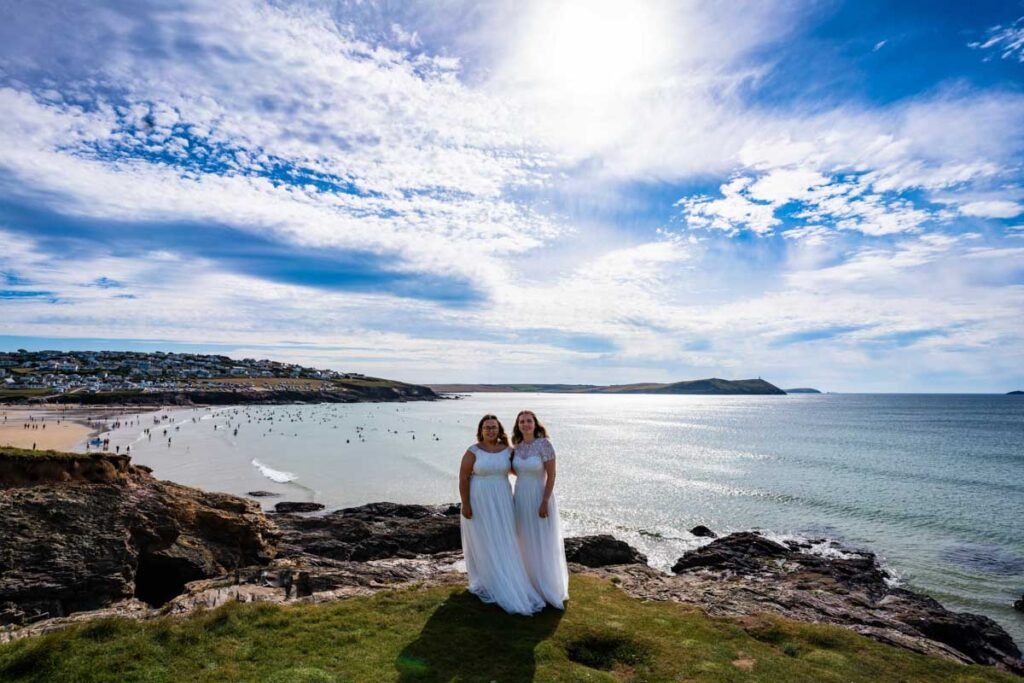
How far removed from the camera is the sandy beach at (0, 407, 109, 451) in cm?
6550

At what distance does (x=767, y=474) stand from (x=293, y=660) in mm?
58736

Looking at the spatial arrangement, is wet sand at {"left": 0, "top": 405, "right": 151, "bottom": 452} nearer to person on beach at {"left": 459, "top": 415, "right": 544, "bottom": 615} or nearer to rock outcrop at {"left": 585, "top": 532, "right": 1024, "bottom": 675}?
person on beach at {"left": 459, "top": 415, "right": 544, "bottom": 615}

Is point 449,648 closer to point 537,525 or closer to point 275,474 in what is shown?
point 537,525

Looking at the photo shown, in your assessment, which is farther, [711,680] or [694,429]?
[694,429]

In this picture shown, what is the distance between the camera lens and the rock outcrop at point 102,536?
13.1m

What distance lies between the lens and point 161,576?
1600 cm

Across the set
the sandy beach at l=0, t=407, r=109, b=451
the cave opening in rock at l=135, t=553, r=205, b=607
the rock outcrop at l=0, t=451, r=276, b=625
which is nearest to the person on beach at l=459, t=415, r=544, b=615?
the rock outcrop at l=0, t=451, r=276, b=625

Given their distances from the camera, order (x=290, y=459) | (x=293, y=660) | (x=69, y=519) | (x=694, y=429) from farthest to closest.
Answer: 1. (x=694, y=429)
2. (x=290, y=459)
3. (x=69, y=519)
4. (x=293, y=660)

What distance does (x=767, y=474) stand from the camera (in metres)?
58.5

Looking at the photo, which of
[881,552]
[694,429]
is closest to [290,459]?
[881,552]

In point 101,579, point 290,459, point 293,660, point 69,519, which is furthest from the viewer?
point 290,459

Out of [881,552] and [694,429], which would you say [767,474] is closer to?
[881,552]

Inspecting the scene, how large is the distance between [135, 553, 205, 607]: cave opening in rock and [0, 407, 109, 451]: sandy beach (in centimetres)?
4299

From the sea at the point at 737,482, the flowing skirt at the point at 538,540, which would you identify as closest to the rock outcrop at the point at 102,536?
the flowing skirt at the point at 538,540
